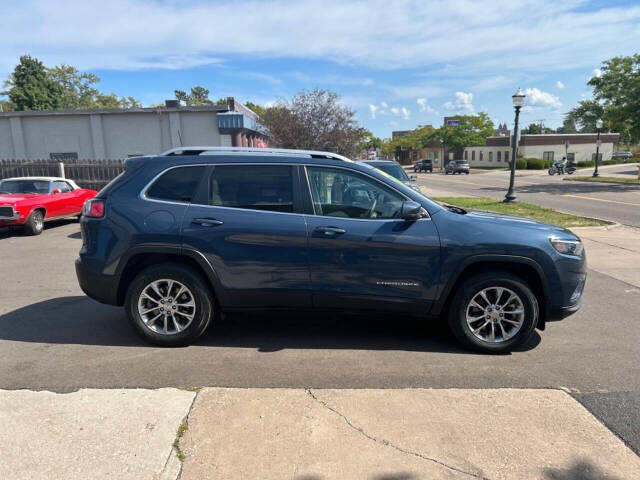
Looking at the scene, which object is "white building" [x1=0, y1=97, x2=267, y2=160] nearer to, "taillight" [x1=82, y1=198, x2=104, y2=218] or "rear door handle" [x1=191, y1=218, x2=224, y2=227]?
"taillight" [x1=82, y1=198, x2=104, y2=218]

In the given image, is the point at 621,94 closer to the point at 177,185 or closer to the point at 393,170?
the point at 393,170

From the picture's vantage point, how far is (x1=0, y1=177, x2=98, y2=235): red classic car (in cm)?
1033

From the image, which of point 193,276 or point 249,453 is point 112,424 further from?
point 193,276

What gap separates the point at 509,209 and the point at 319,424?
13.9 m

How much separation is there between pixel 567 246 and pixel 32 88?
79.4 m

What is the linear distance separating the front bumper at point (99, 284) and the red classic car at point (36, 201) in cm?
768

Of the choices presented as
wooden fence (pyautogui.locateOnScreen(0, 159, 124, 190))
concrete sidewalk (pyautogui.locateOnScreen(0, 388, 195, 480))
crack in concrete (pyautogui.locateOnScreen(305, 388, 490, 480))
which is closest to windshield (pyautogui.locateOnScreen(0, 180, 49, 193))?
wooden fence (pyautogui.locateOnScreen(0, 159, 124, 190))

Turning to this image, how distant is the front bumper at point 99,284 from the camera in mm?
4215

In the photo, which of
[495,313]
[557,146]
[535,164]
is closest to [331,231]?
[495,313]

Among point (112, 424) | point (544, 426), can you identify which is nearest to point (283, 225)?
point (112, 424)

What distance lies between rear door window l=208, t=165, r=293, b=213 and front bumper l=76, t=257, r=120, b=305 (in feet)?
3.98

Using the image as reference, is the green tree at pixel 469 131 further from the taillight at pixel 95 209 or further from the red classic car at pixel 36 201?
the taillight at pixel 95 209

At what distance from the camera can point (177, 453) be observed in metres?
2.67

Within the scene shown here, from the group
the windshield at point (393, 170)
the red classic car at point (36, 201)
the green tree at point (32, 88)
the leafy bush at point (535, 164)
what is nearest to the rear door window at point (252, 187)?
the red classic car at point (36, 201)
